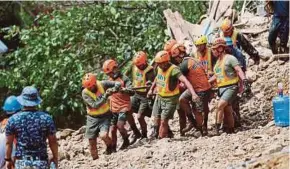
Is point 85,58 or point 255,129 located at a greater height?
point 85,58

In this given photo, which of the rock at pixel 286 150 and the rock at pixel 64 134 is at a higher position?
the rock at pixel 286 150

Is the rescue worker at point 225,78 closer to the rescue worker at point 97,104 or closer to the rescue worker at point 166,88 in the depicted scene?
the rescue worker at point 166,88

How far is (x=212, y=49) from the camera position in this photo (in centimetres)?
1098

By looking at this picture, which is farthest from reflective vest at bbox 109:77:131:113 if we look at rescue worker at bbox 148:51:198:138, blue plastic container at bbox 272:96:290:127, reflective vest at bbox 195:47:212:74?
blue plastic container at bbox 272:96:290:127

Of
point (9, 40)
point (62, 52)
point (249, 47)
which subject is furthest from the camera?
point (9, 40)

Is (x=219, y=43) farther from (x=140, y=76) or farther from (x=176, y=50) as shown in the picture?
(x=140, y=76)

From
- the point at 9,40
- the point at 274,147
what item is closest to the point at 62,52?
the point at 9,40

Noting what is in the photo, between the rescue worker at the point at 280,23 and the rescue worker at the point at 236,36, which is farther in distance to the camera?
the rescue worker at the point at 280,23

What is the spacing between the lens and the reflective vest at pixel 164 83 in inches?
423

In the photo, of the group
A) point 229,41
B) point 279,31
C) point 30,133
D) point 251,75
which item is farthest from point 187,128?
point 30,133

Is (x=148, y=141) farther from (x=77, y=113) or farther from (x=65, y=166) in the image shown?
(x=77, y=113)

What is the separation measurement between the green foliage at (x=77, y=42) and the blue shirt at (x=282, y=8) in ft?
13.2

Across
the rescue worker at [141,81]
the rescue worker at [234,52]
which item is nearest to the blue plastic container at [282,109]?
the rescue worker at [234,52]

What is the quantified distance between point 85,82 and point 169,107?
1268 mm
